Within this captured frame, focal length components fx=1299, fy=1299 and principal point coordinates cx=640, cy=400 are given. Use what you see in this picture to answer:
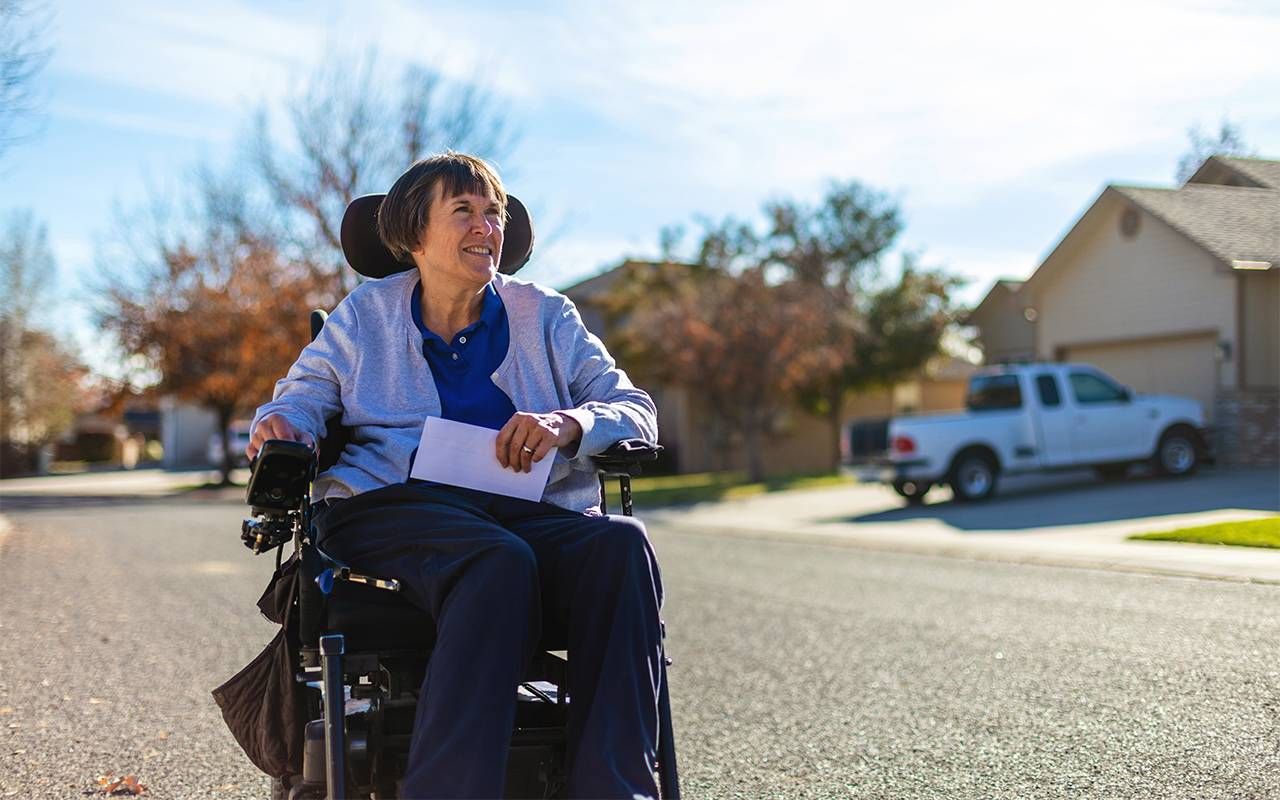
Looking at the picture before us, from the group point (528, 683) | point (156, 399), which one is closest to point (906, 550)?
point (528, 683)

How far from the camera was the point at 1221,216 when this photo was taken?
17859mm

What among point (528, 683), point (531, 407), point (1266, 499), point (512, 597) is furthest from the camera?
point (1266, 499)

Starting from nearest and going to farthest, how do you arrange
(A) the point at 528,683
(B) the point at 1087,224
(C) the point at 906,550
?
(A) the point at 528,683
(C) the point at 906,550
(B) the point at 1087,224

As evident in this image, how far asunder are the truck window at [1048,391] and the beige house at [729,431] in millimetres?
14061

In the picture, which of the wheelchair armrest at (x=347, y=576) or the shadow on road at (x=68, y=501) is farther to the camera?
the shadow on road at (x=68, y=501)

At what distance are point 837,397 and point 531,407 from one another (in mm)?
31832

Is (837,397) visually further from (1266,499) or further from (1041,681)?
(1041,681)

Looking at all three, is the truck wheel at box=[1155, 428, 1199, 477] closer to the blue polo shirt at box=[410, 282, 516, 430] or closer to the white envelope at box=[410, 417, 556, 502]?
the blue polo shirt at box=[410, 282, 516, 430]

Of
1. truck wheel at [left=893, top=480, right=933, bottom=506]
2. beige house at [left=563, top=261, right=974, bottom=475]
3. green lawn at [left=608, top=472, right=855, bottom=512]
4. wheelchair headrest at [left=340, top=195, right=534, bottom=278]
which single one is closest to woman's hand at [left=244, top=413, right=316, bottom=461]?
wheelchair headrest at [left=340, top=195, right=534, bottom=278]

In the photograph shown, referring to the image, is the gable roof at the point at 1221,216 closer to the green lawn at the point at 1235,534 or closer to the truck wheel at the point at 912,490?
the green lawn at the point at 1235,534

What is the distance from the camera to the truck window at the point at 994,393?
18.7 meters

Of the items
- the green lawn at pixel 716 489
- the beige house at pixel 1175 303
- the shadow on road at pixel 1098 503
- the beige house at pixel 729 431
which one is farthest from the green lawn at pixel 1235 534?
the beige house at pixel 729 431

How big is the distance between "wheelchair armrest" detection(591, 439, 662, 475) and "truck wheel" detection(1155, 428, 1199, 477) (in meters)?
17.2

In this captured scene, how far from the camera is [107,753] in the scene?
4.80 meters
